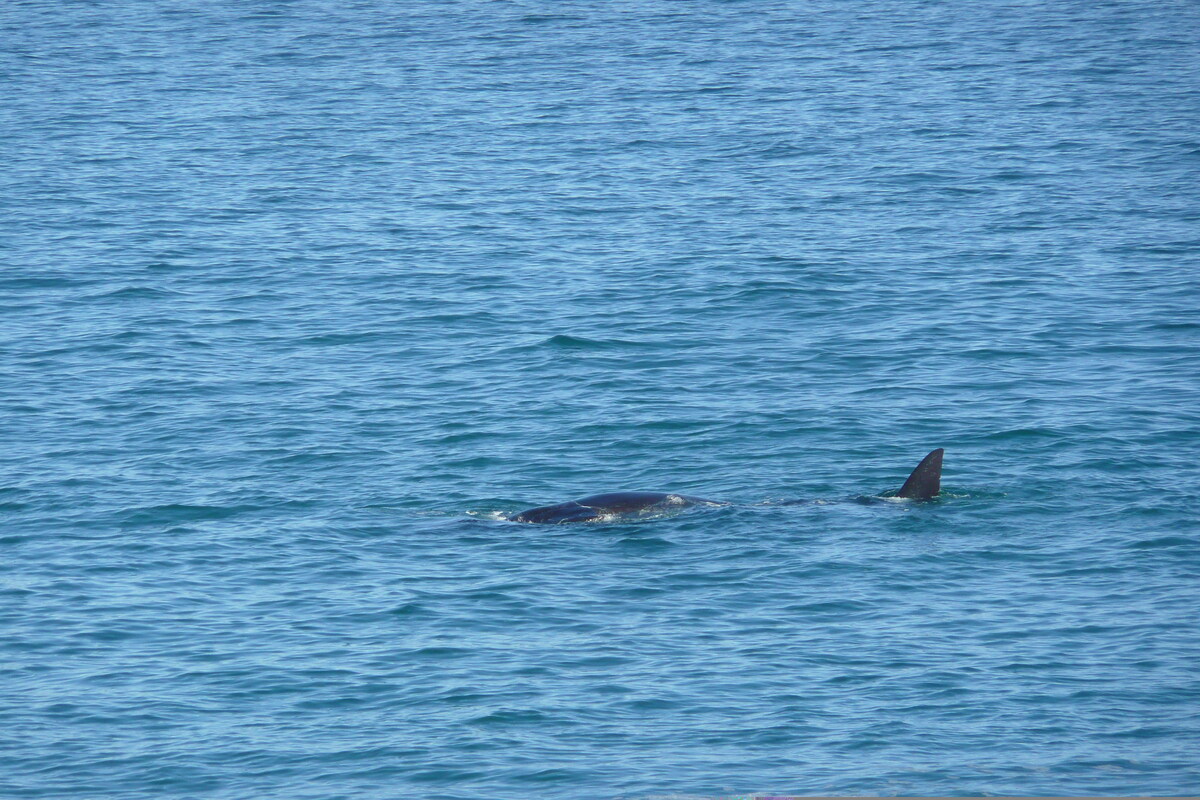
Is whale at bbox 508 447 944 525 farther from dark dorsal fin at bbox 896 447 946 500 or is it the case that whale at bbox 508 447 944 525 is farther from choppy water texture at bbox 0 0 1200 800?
choppy water texture at bbox 0 0 1200 800

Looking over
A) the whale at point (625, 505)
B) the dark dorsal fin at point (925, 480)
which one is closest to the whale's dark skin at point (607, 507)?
the whale at point (625, 505)

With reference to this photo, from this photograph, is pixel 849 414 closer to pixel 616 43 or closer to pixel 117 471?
pixel 117 471

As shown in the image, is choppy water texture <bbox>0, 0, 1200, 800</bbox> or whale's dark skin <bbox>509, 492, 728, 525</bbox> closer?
choppy water texture <bbox>0, 0, 1200, 800</bbox>

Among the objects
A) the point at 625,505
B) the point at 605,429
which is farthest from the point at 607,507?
the point at 605,429

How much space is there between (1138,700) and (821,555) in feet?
17.9

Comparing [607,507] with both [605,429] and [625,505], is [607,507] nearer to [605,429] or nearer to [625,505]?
[625,505]

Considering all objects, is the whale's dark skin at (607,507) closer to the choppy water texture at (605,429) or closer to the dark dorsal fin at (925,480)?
the choppy water texture at (605,429)

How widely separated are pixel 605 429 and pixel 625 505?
16.7ft

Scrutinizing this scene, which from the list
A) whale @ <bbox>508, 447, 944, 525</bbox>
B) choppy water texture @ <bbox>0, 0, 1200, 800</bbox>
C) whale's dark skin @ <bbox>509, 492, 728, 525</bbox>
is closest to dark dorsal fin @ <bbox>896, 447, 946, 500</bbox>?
whale @ <bbox>508, 447, 944, 525</bbox>

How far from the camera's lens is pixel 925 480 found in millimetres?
23469

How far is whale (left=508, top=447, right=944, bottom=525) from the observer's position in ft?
75.7

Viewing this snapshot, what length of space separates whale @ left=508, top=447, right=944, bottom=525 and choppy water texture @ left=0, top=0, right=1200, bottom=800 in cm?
29

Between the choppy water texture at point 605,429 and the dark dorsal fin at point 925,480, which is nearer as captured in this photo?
the choppy water texture at point 605,429

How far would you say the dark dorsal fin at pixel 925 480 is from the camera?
23.2m
